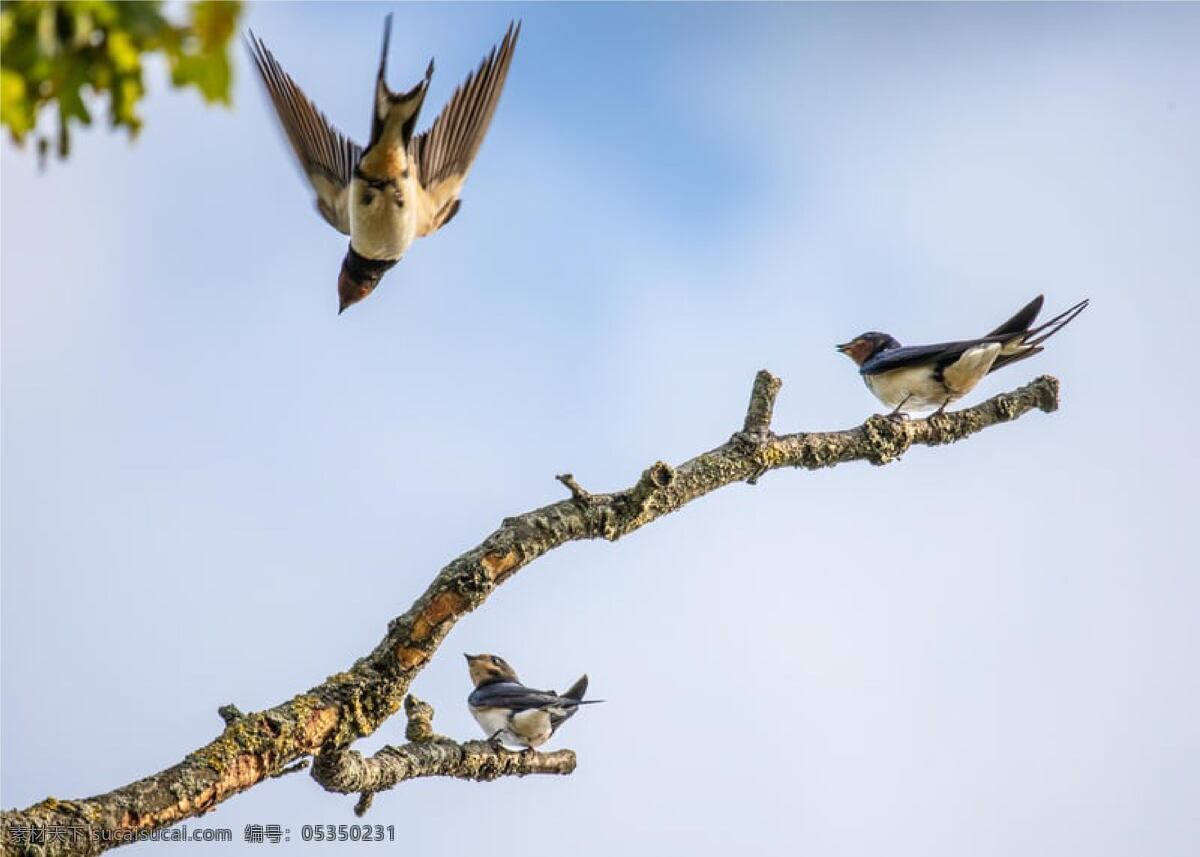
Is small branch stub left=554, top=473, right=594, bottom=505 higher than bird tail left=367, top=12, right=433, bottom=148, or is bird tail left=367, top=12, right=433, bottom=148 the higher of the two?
bird tail left=367, top=12, right=433, bottom=148

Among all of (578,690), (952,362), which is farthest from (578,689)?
(952,362)

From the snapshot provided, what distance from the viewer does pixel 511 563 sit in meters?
5.24

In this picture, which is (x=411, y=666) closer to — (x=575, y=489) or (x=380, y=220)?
(x=575, y=489)

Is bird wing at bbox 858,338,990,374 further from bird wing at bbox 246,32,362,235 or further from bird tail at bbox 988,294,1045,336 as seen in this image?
bird wing at bbox 246,32,362,235

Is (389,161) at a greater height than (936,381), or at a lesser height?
greater

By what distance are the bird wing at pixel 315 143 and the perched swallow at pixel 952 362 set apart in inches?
161

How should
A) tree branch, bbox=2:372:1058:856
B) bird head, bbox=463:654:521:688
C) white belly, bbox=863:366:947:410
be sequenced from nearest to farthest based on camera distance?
tree branch, bbox=2:372:1058:856 → white belly, bbox=863:366:947:410 → bird head, bbox=463:654:521:688

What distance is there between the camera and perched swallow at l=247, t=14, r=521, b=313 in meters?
7.85

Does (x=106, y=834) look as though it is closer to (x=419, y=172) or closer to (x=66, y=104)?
(x=66, y=104)

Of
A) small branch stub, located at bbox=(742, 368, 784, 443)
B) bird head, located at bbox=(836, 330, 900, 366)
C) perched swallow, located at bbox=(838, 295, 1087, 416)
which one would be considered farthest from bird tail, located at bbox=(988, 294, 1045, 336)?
small branch stub, located at bbox=(742, 368, 784, 443)

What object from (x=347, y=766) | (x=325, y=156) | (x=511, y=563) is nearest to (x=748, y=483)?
(x=511, y=563)

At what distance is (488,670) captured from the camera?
10078 mm

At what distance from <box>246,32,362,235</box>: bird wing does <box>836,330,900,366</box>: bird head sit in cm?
440

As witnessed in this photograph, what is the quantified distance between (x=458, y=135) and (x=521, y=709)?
3.90m
